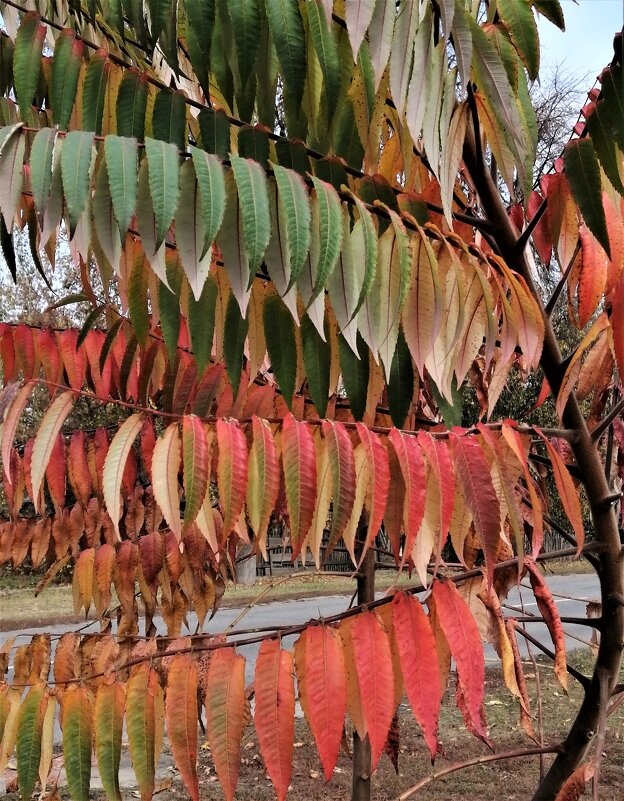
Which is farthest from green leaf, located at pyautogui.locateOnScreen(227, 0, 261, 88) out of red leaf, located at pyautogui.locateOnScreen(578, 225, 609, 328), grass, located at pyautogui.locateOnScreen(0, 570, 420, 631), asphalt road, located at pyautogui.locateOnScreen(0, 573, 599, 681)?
grass, located at pyautogui.locateOnScreen(0, 570, 420, 631)

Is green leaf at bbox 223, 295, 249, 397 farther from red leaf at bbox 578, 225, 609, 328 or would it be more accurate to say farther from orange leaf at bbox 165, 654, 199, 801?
red leaf at bbox 578, 225, 609, 328

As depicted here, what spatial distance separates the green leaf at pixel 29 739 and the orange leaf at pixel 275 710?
43 cm

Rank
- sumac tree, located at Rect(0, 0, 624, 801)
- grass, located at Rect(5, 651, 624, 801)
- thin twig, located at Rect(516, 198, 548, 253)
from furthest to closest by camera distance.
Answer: grass, located at Rect(5, 651, 624, 801)
thin twig, located at Rect(516, 198, 548, 253)
sumac tree, located at Rect(0, 0, 624, 801)

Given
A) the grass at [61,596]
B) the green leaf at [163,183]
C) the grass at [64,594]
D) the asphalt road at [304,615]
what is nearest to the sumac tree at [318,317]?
the green leaf at [163,183]

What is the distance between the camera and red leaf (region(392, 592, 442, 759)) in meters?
1.21

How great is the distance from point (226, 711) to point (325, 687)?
161mm

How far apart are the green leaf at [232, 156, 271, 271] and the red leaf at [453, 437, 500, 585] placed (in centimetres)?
47

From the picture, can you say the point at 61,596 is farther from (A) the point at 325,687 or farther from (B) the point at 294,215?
(B) the point at 294,215

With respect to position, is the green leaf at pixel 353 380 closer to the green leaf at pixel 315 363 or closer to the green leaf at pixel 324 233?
the green leaf at pixel 315 363

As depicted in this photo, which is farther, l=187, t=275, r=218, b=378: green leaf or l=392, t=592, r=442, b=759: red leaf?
l=187, t=275, r=218, b=378: green leaf

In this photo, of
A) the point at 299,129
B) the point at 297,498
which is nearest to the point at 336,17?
the point at 299,129

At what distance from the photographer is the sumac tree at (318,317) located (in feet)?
3.83

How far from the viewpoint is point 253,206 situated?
1.11 m

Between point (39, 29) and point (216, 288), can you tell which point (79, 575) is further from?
point (39, 29)
